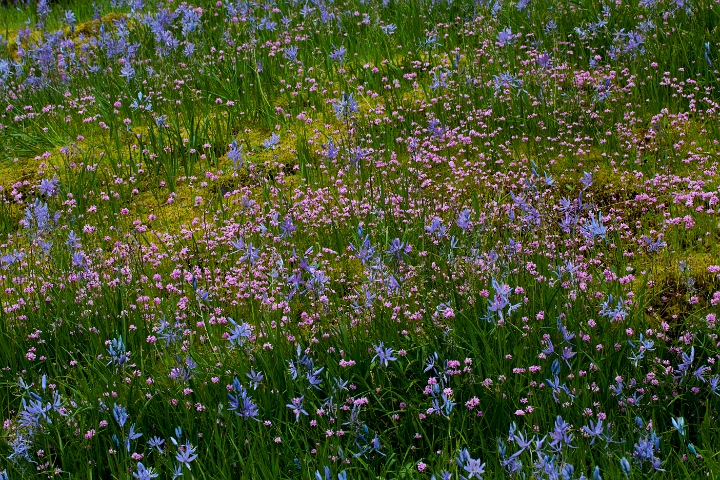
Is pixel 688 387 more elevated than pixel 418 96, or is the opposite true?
pixel 418 96

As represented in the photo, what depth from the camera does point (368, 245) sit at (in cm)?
409

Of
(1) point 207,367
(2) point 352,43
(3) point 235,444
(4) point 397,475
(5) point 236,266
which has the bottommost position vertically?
(4) point 397,475

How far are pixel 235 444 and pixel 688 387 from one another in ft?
7.07

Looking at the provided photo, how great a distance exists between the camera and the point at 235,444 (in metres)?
3.61

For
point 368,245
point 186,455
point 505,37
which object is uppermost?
point 505,37

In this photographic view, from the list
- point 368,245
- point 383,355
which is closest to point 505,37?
point 368,245

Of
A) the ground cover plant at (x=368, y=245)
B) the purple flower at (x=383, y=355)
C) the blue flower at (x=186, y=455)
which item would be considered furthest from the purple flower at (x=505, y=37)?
the blue flower at (x=186, y=455)

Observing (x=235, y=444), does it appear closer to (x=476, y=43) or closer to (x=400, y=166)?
(x=400, y=166)

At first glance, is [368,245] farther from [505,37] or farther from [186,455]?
[505,37]

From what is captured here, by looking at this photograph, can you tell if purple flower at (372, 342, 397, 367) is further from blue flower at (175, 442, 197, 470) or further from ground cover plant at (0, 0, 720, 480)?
blue flower at (175, 442, 197, 470)

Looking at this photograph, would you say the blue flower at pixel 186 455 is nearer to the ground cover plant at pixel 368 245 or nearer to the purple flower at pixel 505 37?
the ground cover plant at pixel 368 245

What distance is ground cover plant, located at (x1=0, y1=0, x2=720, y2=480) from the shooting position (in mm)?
3646

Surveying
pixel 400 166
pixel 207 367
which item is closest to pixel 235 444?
pixel 207 367

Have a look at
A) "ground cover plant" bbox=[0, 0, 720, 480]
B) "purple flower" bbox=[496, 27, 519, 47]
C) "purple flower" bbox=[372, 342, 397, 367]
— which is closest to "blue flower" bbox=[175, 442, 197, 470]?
"ground cover plant" bbox=[0, 0, 720, 480]
